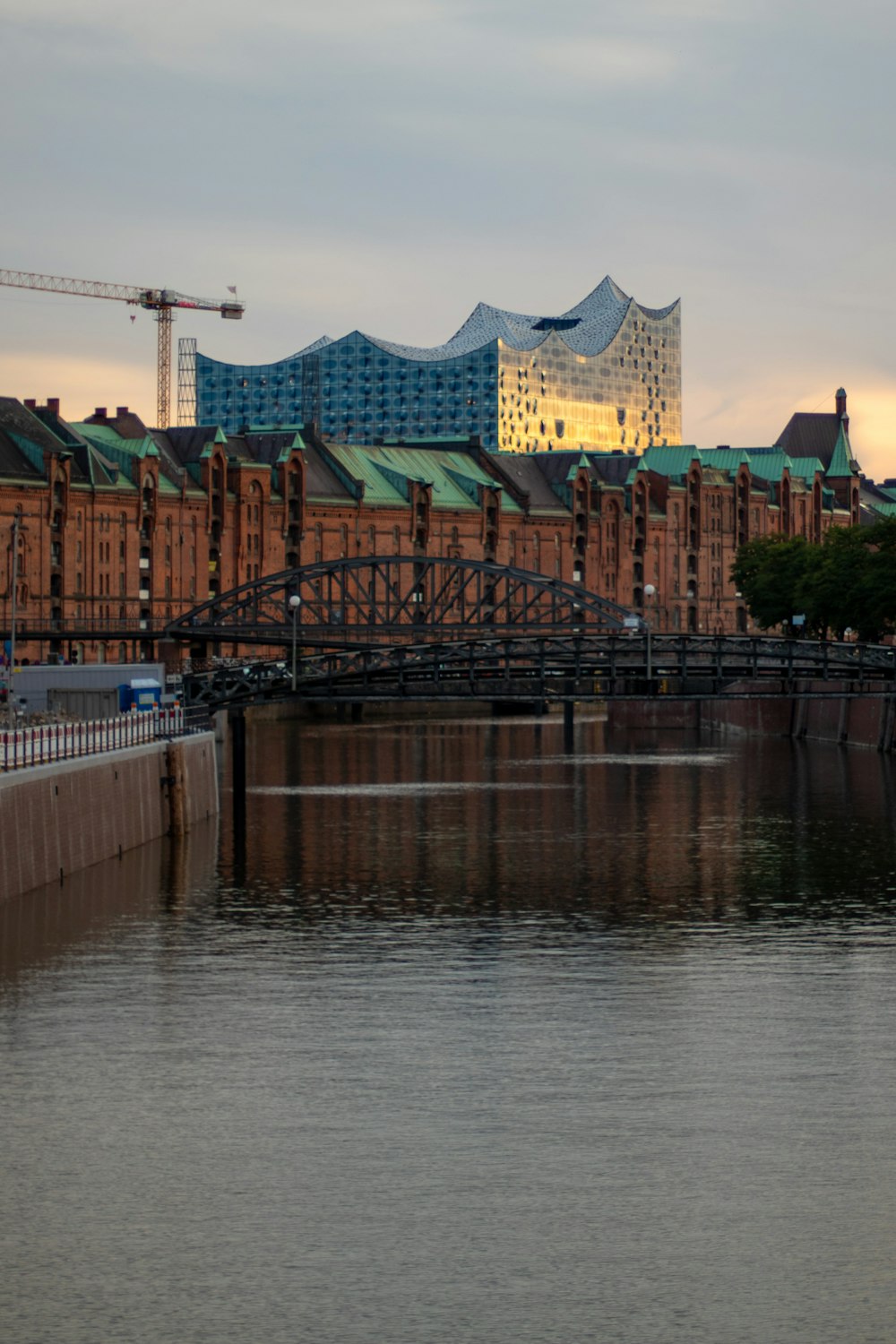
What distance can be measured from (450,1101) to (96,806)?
128ft

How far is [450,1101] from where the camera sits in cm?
4106

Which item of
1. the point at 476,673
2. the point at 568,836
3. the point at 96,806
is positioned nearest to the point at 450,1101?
the point at 96,806

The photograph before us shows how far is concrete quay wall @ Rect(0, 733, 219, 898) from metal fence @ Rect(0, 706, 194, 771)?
2.49ft

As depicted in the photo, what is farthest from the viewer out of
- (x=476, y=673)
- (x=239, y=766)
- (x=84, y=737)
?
(x=476, y=673)

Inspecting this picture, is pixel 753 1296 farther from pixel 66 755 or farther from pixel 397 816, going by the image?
pixel 397 816

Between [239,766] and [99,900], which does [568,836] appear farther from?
[99,900]

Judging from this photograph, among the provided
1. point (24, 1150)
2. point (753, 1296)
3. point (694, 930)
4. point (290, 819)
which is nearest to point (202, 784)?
point (290, 819)

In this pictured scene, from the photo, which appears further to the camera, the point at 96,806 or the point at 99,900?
the point at 96,806

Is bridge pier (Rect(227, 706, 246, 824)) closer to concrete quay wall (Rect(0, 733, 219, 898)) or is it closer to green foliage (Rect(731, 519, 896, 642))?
concrete quay wall (Rect(0, 733, 219, 898))

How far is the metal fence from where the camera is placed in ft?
241

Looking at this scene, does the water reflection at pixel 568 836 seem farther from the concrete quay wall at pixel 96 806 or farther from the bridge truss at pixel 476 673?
the bridge truss at pixel 476 673

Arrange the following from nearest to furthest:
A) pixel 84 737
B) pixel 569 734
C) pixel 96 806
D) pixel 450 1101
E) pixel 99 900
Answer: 1. pixel 450 1101
2. pixel 99 900
3. pixel 96 806
4. pixel 84 737
5. pixel 569 734

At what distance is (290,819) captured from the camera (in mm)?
101562

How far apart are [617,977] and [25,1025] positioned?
48.7ft
